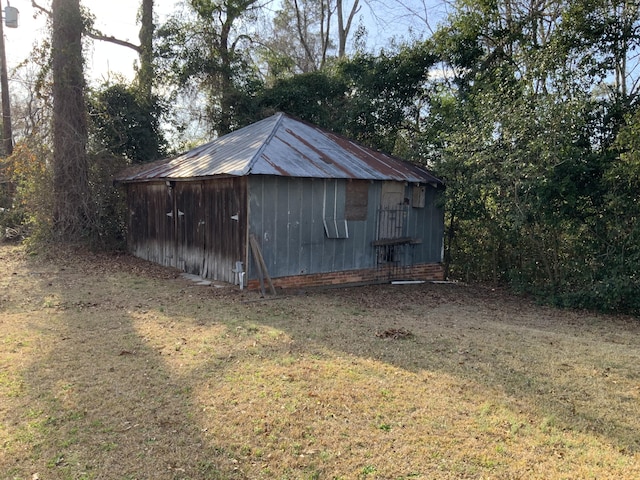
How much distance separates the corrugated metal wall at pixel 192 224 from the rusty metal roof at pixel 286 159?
0.39 m

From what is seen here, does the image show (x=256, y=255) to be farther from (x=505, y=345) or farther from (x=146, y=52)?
(x=146, y=52)

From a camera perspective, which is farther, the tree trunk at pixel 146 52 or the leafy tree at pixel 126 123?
the tree trunk at pixel 146 52

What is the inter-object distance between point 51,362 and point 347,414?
3.27 meters

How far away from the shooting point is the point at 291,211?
9.55 m

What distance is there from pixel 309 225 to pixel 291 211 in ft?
1.88

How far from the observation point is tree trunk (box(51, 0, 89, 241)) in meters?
13.0

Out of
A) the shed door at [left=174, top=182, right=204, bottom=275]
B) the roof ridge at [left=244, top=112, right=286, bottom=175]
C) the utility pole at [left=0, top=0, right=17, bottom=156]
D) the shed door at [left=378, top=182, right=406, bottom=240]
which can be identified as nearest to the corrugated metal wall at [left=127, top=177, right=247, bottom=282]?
the shed door at [left=174, top=182, right=204, bottom=275]

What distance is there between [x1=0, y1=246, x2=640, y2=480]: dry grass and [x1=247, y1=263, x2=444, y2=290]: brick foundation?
189cm

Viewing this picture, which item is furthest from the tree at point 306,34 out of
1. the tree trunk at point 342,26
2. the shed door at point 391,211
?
the shed door at point 391,211

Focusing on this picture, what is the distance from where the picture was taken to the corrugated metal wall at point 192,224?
938cm

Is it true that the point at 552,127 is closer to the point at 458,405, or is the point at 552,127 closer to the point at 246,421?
the point at 458,405

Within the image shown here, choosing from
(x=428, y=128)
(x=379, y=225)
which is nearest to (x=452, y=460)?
(x=379, y=225)

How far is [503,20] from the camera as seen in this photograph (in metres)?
12.8

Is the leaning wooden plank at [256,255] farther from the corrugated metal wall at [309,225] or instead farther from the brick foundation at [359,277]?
the brick foundation at [359,277]
